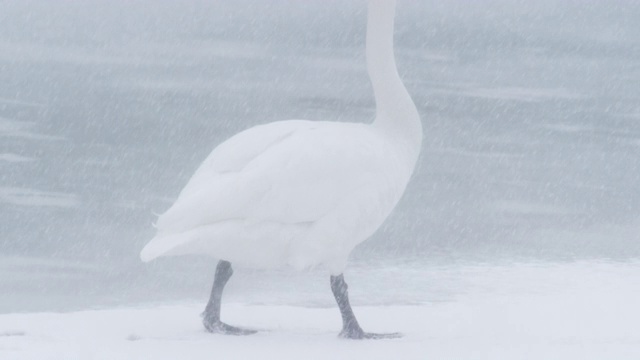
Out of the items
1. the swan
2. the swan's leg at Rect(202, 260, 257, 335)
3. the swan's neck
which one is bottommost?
the swan's leg at Rect(202, 260, 257, 335)

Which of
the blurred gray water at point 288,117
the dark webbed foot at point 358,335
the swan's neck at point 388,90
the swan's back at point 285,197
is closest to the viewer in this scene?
the swan's back at point 285,197

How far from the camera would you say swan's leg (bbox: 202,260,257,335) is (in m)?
5.50

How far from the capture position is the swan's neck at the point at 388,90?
571cm

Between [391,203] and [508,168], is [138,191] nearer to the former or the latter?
[508,168]

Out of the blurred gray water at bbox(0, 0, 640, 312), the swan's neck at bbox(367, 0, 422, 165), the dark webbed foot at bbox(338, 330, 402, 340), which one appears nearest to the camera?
the dark webbed foot at bbox(338, 330, 402, 340)

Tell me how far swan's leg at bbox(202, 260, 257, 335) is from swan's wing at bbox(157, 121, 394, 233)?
1.26ft

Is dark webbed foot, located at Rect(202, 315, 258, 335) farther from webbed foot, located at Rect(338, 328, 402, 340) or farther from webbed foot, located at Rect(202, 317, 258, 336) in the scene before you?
webbed foot, located at Rect(338, 328, 402, 340)

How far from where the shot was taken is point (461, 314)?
6125 millimetres

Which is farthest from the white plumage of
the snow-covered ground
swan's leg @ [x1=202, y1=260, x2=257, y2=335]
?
the snow-covered ground

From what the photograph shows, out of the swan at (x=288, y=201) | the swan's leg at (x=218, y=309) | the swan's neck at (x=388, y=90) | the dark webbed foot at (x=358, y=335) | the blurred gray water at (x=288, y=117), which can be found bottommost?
the dark webbed foot at (x=358, y=335)

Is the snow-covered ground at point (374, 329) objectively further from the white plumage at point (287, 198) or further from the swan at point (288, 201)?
the white plumage at point (287, 198)

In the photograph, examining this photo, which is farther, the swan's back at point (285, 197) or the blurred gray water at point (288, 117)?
the blurred gray water at point (288, 117)

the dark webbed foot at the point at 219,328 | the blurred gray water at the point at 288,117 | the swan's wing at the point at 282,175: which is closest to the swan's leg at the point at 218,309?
the dark webbed foot at the point at 219,328

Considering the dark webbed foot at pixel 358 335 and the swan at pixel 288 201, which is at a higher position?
the swan at pixel 288 201
